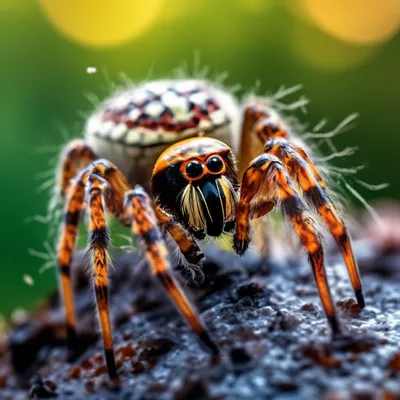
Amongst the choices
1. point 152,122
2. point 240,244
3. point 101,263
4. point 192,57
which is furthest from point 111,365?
point 192,57

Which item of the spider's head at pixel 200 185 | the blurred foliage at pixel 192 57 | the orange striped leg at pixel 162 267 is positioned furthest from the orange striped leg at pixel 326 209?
the blurred foliage at pixel 192 57

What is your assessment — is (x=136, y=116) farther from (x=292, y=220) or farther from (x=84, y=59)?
(x=84, y=59)

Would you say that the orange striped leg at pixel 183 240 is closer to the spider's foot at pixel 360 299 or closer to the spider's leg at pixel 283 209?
the spider's leg at pixel 283 209

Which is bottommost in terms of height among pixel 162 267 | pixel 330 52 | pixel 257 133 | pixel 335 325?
pixel 335 325

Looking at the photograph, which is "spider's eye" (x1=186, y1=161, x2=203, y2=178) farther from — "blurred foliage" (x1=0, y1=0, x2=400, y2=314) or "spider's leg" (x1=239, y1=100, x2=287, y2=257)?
"blurred foliage" (x1=0, y1=0, x2=400, y2=314)

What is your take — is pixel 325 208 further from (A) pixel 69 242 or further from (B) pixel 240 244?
(A) pixel 69 242

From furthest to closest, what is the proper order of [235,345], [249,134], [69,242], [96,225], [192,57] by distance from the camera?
1. [192,57]
2. [249,134]
3. [69,242]
4. [96,225]
5. [235,345]

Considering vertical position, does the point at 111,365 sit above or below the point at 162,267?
below
